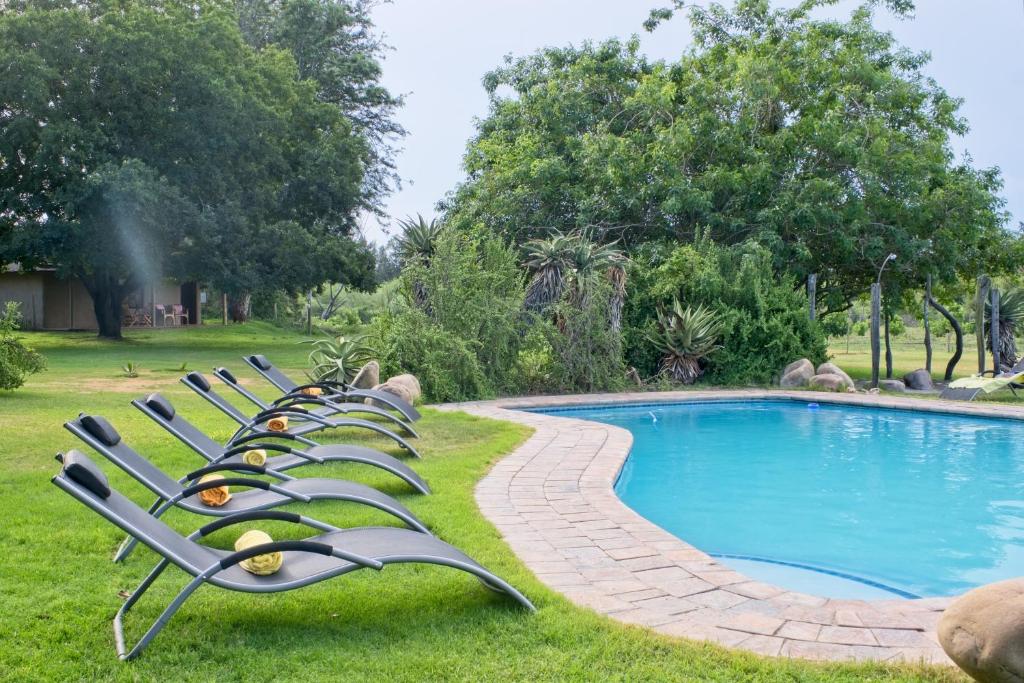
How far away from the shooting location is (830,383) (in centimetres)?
1537

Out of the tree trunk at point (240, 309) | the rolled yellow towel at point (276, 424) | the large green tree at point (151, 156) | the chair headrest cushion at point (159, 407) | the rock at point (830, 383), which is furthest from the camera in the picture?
the tree trunk at point (240, 309)

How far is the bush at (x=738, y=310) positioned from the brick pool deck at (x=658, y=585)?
29.2ft

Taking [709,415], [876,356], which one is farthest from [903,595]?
[876,356]

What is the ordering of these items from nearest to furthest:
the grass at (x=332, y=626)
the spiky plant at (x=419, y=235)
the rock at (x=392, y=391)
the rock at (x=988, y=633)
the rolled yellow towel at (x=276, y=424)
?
the rock at (x=988, y=633)
the grass at (x=332, y=626)
the rolled yellow towel at (x=276, y=424)
the rock at (x=392, y=391)
the spiky plant at (x=419, y=235)

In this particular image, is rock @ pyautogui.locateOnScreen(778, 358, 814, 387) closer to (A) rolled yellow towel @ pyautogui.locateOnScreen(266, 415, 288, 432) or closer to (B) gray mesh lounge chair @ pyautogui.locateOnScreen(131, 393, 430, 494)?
(A) rolled yellow towel @ pyautogui.locateOnScreen(266, 415, 288, 432)

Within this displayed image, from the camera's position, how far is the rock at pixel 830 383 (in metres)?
15.3

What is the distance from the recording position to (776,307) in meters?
16.3

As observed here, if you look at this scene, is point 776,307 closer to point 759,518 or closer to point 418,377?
point 418,377

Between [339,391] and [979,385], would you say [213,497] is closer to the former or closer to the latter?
[339,391]

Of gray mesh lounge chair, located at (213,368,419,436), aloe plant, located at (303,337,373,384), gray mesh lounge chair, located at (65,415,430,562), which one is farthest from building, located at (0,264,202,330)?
gray mesh lounge chair, located at (65,415,430,562)

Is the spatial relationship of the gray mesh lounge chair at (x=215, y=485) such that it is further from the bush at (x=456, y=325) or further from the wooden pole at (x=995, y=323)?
the wooden pole at (x=995, y=323)

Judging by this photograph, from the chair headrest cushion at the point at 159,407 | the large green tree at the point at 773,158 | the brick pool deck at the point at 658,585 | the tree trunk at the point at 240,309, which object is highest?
the large green tree at the point at 773,158

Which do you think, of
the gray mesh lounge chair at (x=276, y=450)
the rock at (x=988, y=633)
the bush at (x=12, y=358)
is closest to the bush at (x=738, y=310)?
the bush at (x=12, y=358)

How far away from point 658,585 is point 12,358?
1059 centimetres
